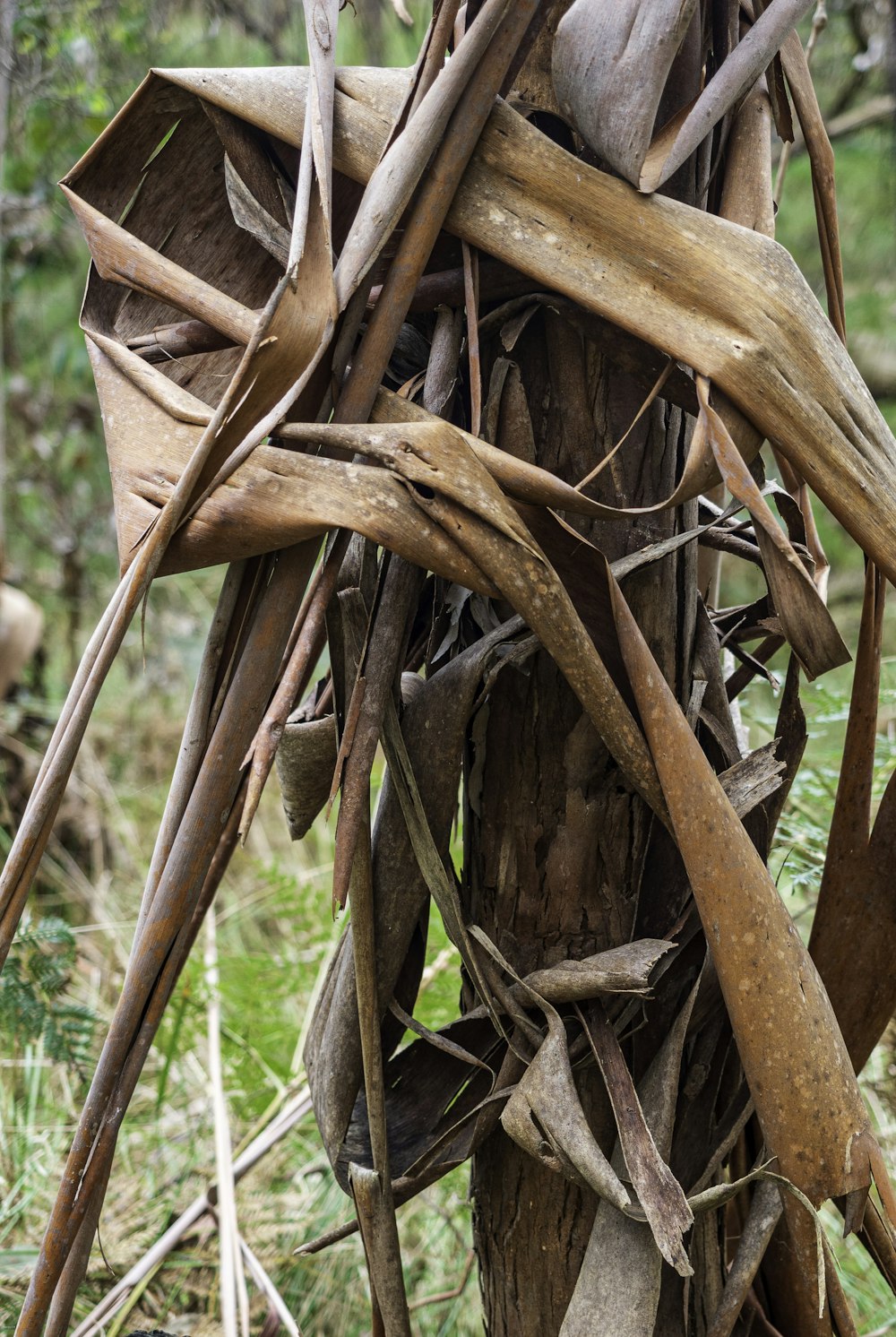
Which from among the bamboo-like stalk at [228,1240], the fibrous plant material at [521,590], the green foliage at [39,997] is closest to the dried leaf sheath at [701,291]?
the fibrous plant material at [521,590]

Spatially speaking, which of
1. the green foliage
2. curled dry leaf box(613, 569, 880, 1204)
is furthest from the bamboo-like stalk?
curled dry leaf box(613, 569, 880, 1204)

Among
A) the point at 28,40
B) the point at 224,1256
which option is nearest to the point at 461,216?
the point at 224,1256

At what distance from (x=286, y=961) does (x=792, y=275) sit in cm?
96

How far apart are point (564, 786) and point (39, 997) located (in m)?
0.67

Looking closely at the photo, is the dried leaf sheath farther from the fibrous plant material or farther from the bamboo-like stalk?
the bamboo-like stalk

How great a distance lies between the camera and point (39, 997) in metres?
0.88

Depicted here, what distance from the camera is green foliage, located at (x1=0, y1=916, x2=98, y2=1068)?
2.77 feet

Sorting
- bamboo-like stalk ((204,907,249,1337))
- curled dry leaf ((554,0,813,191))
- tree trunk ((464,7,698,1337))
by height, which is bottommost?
bamboo-like stalk ((204,907,249,1337))

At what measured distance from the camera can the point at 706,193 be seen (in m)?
0.40

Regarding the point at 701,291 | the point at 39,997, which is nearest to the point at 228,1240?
the point at 39,997

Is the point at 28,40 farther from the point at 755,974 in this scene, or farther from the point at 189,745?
the point at 755,974

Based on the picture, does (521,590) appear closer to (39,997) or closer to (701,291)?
(701,291)

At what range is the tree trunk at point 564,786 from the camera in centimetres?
41

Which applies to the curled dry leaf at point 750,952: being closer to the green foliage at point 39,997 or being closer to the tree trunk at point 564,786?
the tree trunk at point 564,786
